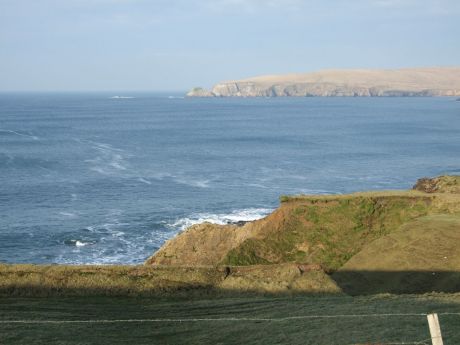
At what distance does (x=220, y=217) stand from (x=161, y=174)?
100 ft

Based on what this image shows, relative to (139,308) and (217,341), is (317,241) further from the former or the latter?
(217,341)

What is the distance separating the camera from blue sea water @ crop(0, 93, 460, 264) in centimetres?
6253

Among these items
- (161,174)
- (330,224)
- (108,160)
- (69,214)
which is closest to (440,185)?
(330,224)

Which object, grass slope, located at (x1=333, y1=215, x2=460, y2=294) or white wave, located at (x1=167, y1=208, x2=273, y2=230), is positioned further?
white wave, located at (x1=167, y1=208, x2=273, y2=230)

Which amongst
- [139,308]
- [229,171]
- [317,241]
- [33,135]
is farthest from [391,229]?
[33,135]

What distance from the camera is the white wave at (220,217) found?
66312mm

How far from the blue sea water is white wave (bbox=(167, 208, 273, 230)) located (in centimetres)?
13

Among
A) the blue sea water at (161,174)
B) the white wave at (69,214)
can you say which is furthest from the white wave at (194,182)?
the white wave at (69,214)

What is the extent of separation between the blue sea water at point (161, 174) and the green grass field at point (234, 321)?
28.6 m

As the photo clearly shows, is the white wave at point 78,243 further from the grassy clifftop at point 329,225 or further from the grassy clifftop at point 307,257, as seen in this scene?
the grassy clifftop at point 329,225

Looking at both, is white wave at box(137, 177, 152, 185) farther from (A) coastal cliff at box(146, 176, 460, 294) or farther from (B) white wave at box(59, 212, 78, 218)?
(A) coastal cliff at box(146, 176, 460, 294)

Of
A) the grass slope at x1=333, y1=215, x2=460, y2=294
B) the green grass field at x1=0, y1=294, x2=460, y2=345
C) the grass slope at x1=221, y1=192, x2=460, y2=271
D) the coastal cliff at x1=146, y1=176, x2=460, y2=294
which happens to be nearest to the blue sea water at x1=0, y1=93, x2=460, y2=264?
the coastal cliff at x1=146, y1=176, x2=460, y2=294

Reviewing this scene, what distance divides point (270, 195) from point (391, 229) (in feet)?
132

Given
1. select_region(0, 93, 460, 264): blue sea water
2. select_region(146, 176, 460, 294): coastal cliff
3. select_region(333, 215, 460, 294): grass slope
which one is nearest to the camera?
select_region(333, 215, 460, 294): grass slope
